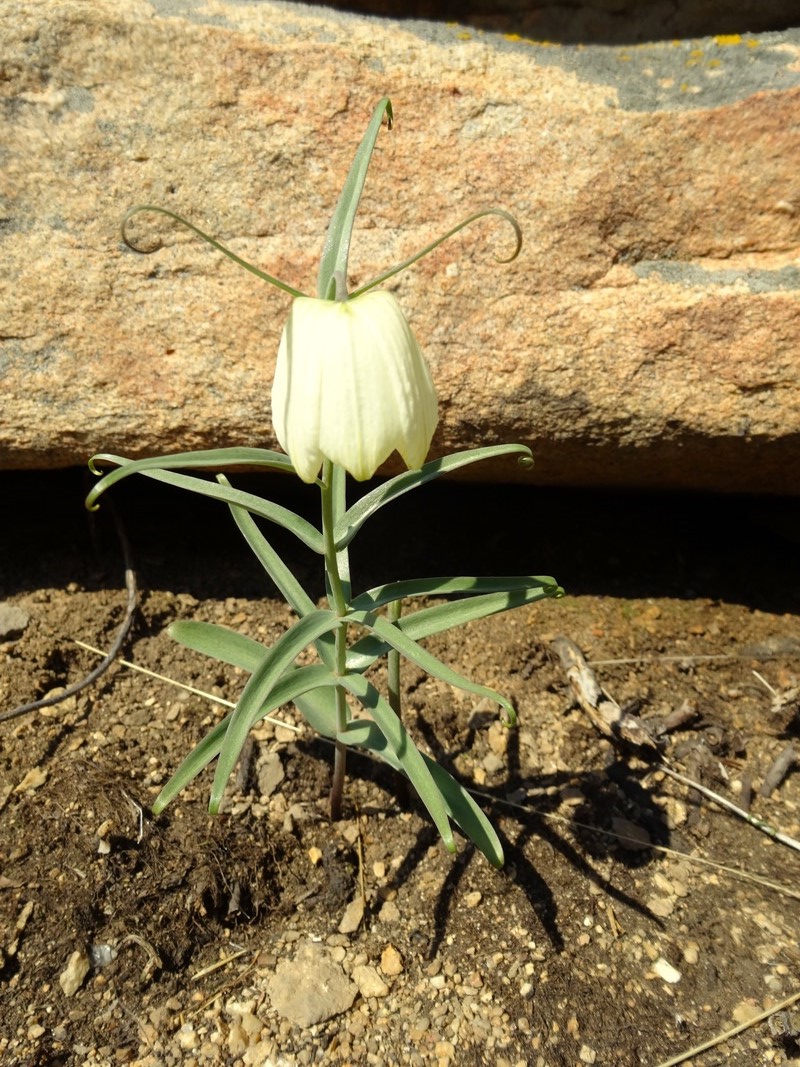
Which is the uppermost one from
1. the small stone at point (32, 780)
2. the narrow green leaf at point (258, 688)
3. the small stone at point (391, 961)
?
the narrow green leaf at point (258, 688)

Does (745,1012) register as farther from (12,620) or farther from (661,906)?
(12,620)

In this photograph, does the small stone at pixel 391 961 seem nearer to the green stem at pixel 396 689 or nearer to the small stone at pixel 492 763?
the green stem at pixel 396 689

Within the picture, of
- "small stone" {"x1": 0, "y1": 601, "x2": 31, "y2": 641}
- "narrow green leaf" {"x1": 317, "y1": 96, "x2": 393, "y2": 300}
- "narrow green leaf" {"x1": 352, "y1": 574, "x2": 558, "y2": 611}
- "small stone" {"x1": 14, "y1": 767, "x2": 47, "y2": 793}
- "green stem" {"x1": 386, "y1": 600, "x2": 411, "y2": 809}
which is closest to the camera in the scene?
"narrow green leaf" {"x1": 317, "y1": 96, "x2": 393, "y2": 300}

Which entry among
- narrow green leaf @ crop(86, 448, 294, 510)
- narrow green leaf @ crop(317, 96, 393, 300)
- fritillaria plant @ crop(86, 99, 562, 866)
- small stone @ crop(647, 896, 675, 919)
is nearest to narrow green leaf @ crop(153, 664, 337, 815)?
fritillaria plant @ crop(86, 99, 562, 866)

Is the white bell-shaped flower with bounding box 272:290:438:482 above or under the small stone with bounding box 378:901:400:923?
above

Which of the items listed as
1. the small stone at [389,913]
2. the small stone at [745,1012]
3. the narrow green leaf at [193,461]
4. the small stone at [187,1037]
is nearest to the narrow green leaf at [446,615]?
the narrow green leaf at [193,461]

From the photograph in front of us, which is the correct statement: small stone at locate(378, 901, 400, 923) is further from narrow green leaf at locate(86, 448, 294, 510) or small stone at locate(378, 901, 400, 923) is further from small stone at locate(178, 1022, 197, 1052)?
narrow green leaf at locate(86, 448, 294, 510)

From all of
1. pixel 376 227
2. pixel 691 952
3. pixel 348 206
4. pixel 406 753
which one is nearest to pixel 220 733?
pixel 406 753
